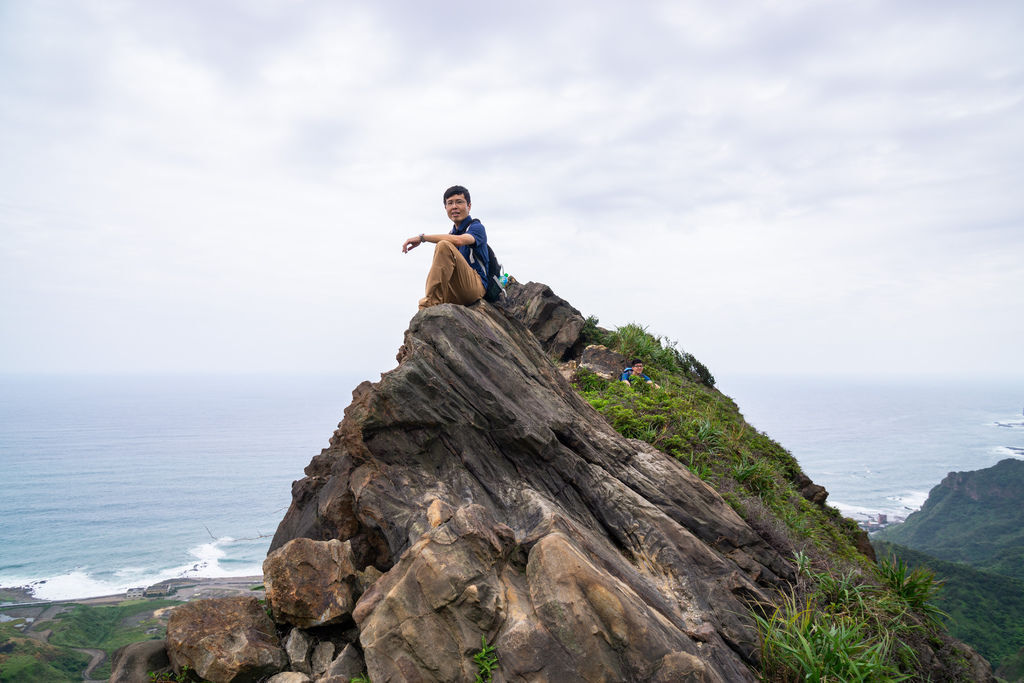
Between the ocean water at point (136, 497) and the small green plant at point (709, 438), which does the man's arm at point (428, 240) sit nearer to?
the small green plant at point (709, 438)

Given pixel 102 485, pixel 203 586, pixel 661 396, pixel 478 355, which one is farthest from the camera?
pixel 102 485

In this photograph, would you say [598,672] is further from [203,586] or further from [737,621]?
[203,586]

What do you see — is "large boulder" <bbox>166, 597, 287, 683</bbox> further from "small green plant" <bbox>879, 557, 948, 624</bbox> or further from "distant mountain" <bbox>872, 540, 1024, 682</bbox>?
"distant mountain" <bbox>872, 540, 1024, 682</bbox>

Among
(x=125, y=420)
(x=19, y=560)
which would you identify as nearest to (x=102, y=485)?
(x=19, y=560)

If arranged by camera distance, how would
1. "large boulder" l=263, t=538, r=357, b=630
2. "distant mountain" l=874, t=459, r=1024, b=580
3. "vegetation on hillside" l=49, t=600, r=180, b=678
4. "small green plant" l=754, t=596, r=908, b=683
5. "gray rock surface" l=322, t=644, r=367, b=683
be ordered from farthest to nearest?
1. "distant mountain" l=874, t=459, r=1024, b=580
2. "vegetation on hillside" l=49, t=600, r=180, b=678
3. "large boulder" l=263, t=538, r=357, b=630
4. "small green plant" l=754, t=596, r=908, b=683
5. "gray rock surface" l=322, t=644, r=367, b=683

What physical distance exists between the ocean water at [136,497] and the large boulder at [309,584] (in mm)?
20889

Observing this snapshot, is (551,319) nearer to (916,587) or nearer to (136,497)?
(916,587)

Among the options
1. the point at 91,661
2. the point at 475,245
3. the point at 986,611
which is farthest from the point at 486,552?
the point at 986,611

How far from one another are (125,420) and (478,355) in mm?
200032

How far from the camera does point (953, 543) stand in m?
55.4

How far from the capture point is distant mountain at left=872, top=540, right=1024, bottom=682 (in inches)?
952

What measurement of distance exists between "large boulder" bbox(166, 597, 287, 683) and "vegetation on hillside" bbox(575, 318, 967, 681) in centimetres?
568

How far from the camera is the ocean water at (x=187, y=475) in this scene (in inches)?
2405

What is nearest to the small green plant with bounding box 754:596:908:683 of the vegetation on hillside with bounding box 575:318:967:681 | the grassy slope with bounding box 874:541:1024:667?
the vegetation on hillside with bounding box 575:318:967:681
